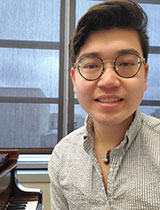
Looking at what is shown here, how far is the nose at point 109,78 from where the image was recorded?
25.2 inches

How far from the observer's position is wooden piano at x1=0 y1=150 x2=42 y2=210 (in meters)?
1.10

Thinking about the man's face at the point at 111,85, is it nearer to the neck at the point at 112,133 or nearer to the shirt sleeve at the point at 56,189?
the neck at the point at 112,133

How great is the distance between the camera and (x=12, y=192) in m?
1.25

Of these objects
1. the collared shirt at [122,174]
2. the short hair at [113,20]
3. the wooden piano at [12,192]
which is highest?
the short hair at [113,20]

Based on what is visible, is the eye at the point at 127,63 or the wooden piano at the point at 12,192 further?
the wooden piano at the point at 12,192

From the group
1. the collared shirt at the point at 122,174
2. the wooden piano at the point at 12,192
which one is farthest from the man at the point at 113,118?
the wooden piano at the point at 12,192

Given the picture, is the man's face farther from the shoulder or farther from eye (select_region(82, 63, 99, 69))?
the shoulder

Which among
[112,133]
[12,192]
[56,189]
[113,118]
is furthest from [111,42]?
[12,192]

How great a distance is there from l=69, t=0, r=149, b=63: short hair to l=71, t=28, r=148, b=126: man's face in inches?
1.0

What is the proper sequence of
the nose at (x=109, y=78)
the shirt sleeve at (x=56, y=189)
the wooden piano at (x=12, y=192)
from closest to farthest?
the nose at (x=109, y=78) < the shirt sleeve at (x=56, y=189) < the wooden piano at (x=12, y=192)

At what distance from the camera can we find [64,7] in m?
2.17

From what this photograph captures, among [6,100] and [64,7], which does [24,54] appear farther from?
[64,7]

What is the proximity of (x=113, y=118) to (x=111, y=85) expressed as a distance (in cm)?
12

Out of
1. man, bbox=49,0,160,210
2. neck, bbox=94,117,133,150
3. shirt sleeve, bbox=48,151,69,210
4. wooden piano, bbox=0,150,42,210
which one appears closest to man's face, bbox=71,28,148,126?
man, bbox=49,0,160,210
